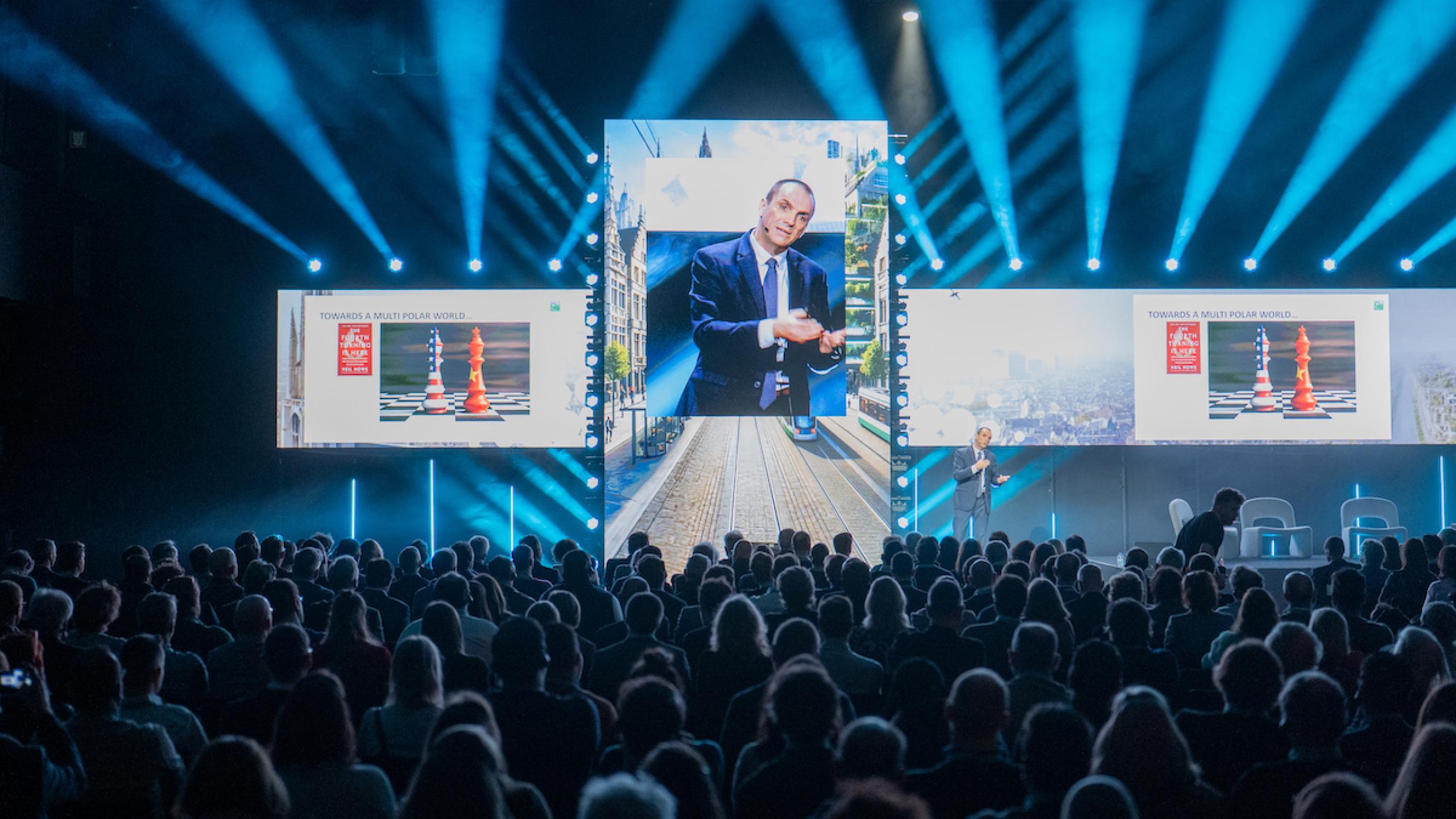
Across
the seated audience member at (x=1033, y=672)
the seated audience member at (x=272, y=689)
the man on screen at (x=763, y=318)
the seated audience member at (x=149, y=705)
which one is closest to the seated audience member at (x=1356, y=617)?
the seated audience member at (x=1033, y=672)

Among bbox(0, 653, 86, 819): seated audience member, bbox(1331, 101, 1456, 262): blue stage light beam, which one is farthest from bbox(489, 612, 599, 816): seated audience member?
bbox(1331, 101, 1456, 262): blue stage light beam

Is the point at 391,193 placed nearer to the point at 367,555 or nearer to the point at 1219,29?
the point at 367,555

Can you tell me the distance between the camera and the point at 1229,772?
3.42 metres

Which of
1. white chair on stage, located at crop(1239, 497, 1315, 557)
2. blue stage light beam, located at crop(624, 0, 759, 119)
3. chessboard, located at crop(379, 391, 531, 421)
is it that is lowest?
white chair on stage, located at crop(1239, 497, 1315, 557)

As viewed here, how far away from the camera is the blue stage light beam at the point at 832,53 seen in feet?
39.7

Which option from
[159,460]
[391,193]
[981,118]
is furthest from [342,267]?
[981,118]

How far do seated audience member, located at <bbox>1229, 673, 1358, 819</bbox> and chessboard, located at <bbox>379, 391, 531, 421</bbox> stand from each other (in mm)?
10139

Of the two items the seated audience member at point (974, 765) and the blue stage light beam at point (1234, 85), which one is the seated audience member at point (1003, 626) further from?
the blue stage light beam at point (1234, 85)

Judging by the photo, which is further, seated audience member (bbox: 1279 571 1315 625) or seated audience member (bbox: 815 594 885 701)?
seated audience member (bbox: 1279 571 1315 625)

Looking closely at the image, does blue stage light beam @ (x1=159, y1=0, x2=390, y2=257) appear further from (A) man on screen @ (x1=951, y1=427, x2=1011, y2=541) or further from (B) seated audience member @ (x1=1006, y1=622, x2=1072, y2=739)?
(B) seated audience member @ (x1=1006, y1=622, x2=1072, y2=739)

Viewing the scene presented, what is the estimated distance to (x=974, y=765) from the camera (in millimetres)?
2887

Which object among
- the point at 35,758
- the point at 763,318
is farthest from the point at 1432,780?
the point at 763,318

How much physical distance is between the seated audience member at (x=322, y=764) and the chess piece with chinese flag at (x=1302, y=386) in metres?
12.5

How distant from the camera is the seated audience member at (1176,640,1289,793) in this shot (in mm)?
3422
